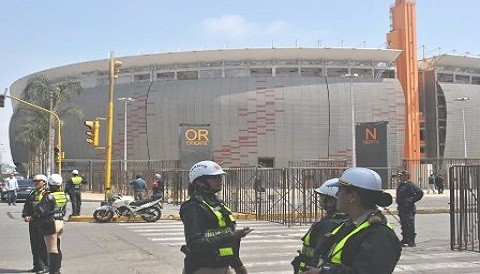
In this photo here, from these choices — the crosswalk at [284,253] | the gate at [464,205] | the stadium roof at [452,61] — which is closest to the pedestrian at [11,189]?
the crosswalk at [284,253]

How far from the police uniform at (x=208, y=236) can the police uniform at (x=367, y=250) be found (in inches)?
54.3

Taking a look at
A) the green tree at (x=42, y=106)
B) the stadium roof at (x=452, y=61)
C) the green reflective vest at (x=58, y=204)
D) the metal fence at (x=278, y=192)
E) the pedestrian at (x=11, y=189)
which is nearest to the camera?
the green reflective vest at (x=58, y=204)

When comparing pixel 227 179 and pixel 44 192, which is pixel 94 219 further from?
pixel 44 192

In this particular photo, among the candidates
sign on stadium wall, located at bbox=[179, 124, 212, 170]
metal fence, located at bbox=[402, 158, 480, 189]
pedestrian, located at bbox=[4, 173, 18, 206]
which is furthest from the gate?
metal fence, located at bbox=[402, 158, 480, 189]

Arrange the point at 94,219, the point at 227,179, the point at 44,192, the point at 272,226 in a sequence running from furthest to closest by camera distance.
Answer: the point at 227,179, the point at 94,219, the point at 272,226, the point at 44,192

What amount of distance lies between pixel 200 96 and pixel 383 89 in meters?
20.6

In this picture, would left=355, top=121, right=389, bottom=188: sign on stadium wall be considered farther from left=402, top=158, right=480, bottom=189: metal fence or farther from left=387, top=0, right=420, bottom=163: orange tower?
left=387, top=0, right=420, bottom=163: orange tower

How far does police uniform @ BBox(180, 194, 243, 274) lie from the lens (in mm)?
4258

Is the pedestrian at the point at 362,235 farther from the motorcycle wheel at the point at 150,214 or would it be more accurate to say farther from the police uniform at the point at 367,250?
the motorcycle wheel at the point at 150,214

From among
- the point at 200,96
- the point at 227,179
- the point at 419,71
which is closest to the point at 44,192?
the point at 227,179

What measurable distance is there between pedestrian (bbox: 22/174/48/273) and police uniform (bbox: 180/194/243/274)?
532cm

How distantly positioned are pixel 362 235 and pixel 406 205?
10.3 meters

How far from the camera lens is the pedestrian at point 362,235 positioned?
2.87 meters

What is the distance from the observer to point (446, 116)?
7088cm
